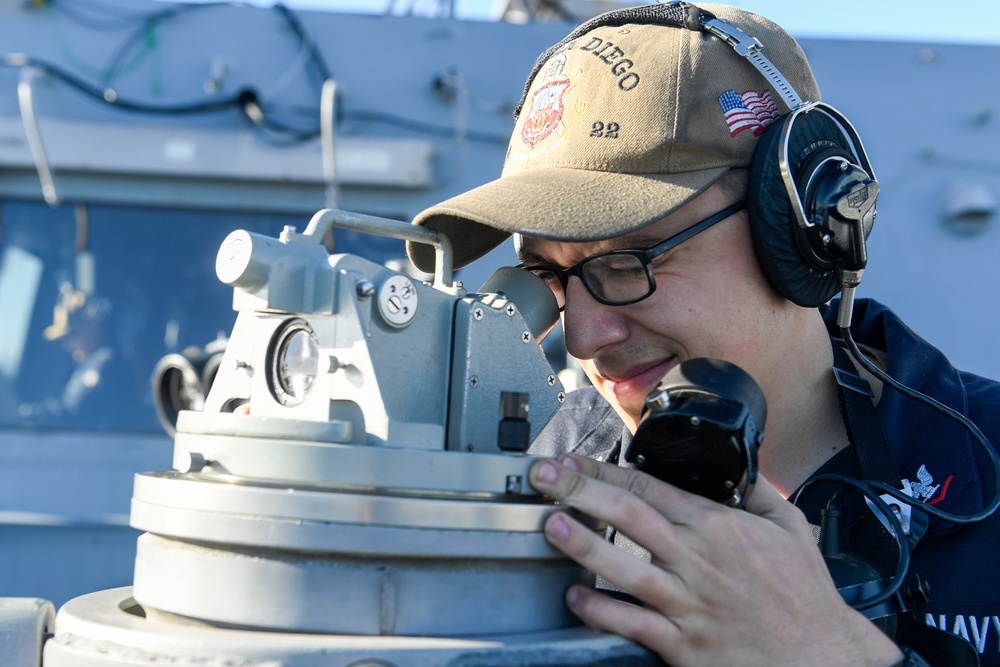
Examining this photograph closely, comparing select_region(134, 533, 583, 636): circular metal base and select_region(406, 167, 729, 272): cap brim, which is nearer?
select_region(134, 533, 583, 636): circular metal base

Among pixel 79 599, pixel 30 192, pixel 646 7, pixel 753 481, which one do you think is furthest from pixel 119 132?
pixel 753 481

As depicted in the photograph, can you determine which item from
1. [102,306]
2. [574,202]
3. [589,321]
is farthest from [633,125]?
[102,306]

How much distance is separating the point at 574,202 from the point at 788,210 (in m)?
0.32

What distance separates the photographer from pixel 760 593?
941mm

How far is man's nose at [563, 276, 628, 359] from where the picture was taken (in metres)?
1.37

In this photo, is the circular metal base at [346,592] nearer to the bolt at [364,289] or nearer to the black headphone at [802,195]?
the bolt at [364,289]

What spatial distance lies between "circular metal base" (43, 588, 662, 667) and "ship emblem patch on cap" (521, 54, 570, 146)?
2.51 feet

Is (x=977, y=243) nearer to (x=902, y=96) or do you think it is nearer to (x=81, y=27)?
(x=902, y=96)

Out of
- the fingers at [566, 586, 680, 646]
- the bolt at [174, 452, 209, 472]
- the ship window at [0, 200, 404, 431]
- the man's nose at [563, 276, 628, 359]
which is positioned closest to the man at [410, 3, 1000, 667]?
the man's nose at [563, 276, 628, 359]

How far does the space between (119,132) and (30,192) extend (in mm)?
483

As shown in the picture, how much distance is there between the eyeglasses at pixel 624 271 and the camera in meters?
1.35

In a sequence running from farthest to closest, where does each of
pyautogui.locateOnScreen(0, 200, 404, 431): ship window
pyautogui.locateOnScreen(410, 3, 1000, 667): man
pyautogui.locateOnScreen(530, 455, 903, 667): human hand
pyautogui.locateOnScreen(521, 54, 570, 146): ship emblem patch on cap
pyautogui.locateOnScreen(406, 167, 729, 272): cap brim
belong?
pyautogui.locateOnScreen(0, 200, 404, 431): ship window < pyautogui.locateOnScreen(521, 54, 570, 146): ship emblem patch on cap < pyautogui.locateOnScreen(410, 3, 1000, 667): man < pyautogui.locateOnScreen(406, 167, 729, 272): cap brim < pyautogui.locateOnScreen(530, 455, 903, 667): human hand

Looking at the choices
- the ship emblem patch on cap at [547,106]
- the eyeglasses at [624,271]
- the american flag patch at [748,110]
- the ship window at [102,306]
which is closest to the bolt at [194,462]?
the eyeglasses at [624,271]

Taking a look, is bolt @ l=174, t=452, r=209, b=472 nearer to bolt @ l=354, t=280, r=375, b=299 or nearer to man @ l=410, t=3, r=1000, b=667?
bolt @ l=354, t=280, r=375, b=299
